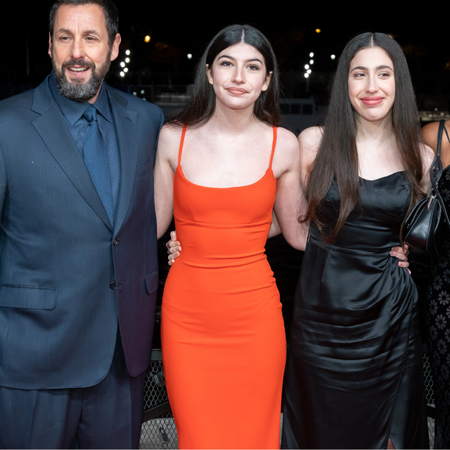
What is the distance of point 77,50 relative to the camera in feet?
5.82

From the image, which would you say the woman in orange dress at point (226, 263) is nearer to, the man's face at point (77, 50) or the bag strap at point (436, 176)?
the man's face at point (77, 50)

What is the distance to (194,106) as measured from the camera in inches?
89.3

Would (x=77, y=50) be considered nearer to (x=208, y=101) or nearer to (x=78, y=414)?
(x=208, y=101)

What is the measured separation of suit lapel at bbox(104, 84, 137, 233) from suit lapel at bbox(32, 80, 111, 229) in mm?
71

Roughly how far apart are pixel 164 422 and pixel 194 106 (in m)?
1.51

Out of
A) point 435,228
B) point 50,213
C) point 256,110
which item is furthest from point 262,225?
point 50,213

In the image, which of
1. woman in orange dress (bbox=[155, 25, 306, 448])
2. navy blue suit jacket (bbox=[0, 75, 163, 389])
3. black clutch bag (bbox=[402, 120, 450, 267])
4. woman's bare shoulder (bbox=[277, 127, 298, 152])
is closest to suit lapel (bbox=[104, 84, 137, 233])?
navy blue suit jacket (bbox=[0, 75, 163, 389])

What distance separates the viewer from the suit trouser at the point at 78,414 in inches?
70.4

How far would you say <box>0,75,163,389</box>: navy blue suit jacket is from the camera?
1694 millimetres

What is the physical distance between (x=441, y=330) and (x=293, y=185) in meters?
0.81

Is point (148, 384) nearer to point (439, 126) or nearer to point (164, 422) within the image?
point (164, 422)

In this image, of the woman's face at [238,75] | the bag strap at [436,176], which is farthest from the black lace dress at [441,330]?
the woman's face at [238,75]

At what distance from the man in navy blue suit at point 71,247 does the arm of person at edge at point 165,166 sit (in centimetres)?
24

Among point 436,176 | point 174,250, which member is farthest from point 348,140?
point 174,250
